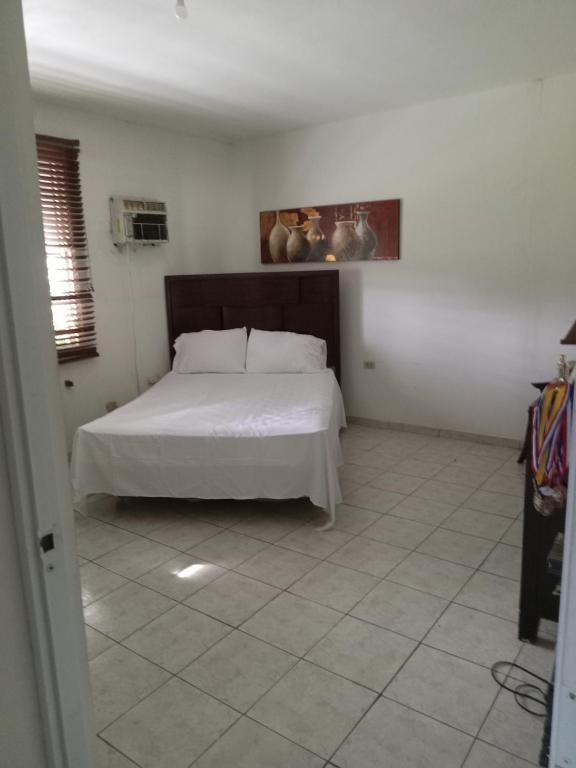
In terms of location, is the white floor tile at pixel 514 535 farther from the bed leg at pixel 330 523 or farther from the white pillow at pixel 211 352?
the white pillow at pixel 211 352

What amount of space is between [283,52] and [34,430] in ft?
8.99

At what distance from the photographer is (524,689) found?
1815mm

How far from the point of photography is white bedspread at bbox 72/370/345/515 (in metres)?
2.90

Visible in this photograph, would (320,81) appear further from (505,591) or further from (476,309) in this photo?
(505,591)

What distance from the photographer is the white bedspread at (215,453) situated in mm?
2904

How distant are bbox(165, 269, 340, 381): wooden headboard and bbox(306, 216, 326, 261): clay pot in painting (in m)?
0.25

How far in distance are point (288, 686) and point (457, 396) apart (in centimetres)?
292

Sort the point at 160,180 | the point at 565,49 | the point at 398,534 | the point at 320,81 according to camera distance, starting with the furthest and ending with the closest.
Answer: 1. the point at 160,180
2. the point at 320,81
3. the point at 565,49
4. the point at 398,534

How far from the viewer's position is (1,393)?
914 mm

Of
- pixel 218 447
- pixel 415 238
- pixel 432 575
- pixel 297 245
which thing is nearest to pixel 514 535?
pixel 432 575

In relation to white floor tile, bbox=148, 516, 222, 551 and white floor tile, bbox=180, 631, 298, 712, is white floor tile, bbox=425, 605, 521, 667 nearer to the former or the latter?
white floor tile, bbox=180, 631, 298, 712

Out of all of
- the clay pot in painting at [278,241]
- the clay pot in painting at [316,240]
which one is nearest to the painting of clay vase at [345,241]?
the clay pot in painting at [316,240]

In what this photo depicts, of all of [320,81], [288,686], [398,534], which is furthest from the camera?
[320,81]

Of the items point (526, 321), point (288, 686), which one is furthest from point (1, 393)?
point (526, 321)
